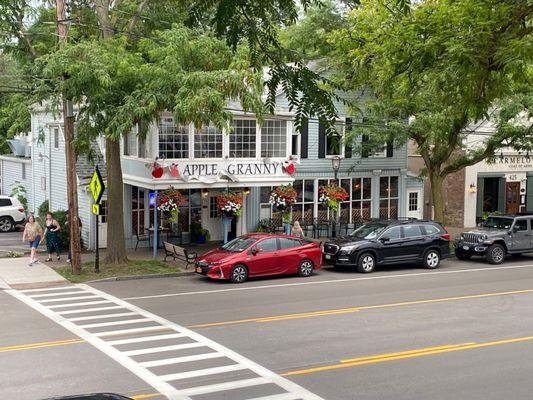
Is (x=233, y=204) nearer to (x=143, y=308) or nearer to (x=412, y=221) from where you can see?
(x=412, y=221)

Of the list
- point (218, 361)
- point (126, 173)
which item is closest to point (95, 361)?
point (218, 361)

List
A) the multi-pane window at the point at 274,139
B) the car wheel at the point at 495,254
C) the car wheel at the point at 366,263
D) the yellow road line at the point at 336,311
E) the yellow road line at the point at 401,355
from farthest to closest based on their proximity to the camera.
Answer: the multi-pane window at the point at 274,139
the car wheel at the point at 495,254
the car wheel at the point at 366,263
the yellow road line at the point at 336,311
the yellow road line at the point at 401,355

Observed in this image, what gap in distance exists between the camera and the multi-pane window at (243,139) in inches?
1011

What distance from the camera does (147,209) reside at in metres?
27.0

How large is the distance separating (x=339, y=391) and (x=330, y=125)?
4.92m

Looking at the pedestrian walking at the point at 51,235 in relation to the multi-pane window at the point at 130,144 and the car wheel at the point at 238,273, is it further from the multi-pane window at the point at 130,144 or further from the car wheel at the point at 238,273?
the car wheel at the point at 238,273

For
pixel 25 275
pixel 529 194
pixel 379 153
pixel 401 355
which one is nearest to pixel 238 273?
pixel 25 275

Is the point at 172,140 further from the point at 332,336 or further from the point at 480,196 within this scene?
the point at 480,196

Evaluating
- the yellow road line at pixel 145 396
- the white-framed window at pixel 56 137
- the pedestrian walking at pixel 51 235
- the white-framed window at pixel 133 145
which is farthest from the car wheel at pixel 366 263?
the white-framed window at pixel 56 137

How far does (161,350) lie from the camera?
1230 centimetres

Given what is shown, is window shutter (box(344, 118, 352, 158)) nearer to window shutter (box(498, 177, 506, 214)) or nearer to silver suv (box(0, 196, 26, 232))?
window shutter (box(498, 177, 506, 214))

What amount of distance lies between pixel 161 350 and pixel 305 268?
987 cm

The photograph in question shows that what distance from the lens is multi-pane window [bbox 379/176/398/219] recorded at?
32.6 meters

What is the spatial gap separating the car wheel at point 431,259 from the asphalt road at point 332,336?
2.25m
